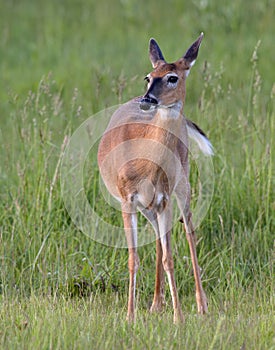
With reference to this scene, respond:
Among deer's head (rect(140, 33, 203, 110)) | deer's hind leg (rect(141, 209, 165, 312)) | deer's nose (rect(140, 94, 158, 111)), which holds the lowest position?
deer's hind leg (rect(141, 209, 165, 312))

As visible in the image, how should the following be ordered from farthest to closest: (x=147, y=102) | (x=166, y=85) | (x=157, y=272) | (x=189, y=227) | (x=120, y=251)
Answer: (x=120, y=251) → (x=189, y=227) → (x=157, y=272) → (x=166, y=85) → (x=147, y=102)

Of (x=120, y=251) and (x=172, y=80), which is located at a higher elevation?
(x=172, y=80)

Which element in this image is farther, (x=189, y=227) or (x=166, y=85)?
(x=189, y=227)

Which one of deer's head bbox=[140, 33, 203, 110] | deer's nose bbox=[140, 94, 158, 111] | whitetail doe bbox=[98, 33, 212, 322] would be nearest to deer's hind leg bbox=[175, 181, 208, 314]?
whitetail doe bbox=[98, 33, 212, 322]

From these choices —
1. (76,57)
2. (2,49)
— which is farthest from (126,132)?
(2,49)

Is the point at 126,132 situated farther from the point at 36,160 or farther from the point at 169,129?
the point at 36,160

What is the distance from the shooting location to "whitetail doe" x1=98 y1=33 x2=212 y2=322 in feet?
14.9

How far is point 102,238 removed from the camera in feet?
18.4

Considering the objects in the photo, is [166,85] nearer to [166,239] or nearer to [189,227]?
[166,239]

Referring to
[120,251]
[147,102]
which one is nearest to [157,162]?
[147,102]

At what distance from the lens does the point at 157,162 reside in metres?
4.69

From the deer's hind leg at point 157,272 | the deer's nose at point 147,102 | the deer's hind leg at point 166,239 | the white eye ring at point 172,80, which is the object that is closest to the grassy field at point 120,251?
the deer's hind leg at point 157,272

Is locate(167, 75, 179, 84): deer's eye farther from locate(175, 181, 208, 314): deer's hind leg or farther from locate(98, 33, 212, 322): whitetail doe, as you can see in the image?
locate(175, 181, 208, 314): deer's hind leg

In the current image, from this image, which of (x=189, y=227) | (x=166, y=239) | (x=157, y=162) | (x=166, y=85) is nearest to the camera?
(x=166, y=85)
